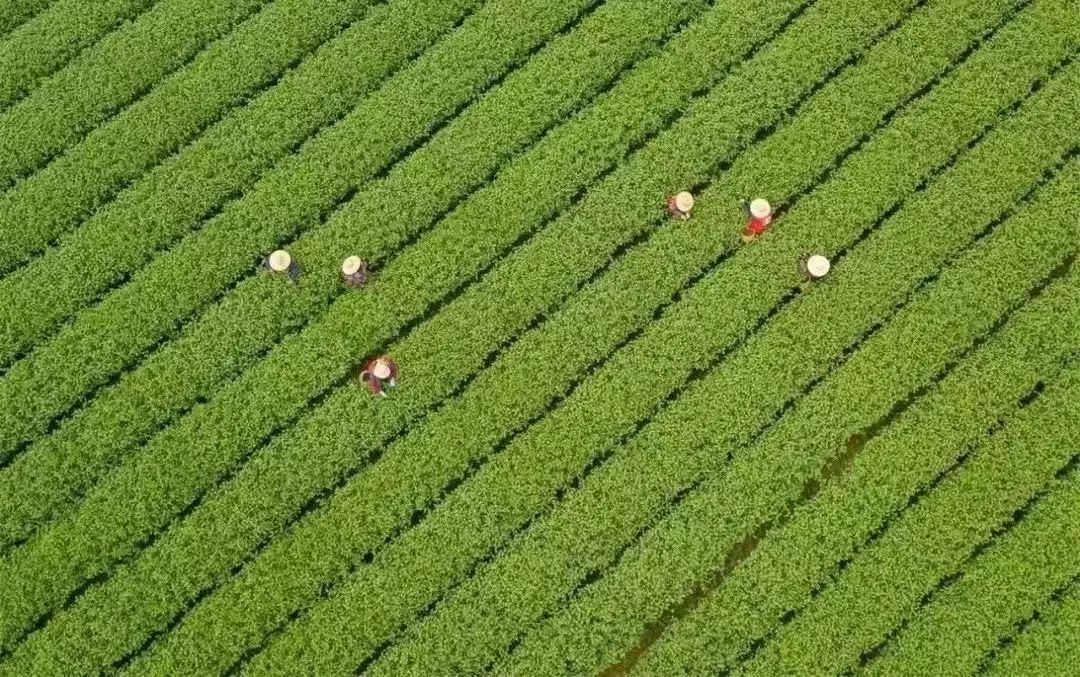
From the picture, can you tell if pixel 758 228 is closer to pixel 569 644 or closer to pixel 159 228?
pixel 569 644

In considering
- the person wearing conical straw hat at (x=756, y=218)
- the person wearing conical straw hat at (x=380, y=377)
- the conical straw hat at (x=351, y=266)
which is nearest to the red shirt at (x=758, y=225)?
the person wearing conical straw hat at (x=756, y=218)

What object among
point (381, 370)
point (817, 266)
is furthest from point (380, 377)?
point (817, 266)

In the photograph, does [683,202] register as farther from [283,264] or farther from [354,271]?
[283,264]

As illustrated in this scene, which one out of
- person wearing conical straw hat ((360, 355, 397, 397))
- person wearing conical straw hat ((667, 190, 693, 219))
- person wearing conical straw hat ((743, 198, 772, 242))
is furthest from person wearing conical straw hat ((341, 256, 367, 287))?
person wearing conical straw hat ((743, 198, 772, 242))

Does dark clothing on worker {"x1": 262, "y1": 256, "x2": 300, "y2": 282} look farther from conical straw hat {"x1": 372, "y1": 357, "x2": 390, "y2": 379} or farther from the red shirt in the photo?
the red shirt

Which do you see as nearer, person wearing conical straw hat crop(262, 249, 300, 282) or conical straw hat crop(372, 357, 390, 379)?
conical straw hat crop(372, 357, 390, 379)

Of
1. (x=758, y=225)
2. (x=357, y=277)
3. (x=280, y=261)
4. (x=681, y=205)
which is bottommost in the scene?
(x=758, y=225)
